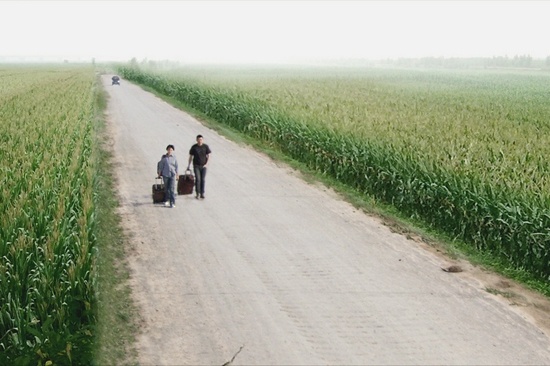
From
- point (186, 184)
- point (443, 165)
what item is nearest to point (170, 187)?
point (186, 184)

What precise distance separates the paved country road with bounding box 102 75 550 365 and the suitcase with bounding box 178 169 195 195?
0.82ft

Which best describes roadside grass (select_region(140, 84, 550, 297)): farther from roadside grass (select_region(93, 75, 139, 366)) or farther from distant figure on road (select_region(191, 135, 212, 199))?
roadside grass (select_region(93, 75, 139, 366))

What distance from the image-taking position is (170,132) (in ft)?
87.5

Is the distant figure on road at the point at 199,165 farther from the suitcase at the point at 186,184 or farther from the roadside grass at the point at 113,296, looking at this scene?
the roadside grass at the point at 113,296

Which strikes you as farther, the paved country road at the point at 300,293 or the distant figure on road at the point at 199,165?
the distant figure on road at the point at 199,165

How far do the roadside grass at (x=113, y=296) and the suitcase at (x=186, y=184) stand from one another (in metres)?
1.68

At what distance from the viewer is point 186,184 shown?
15.1m

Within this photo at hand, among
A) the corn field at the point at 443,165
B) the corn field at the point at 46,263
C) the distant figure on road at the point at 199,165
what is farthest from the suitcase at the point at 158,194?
the corn field at the point at 443,165

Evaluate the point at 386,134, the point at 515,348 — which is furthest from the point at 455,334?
the point at 386,134

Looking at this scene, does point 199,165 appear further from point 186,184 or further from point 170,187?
point 170,187

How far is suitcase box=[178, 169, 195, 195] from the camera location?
49.5ft

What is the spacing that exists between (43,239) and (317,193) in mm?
8576

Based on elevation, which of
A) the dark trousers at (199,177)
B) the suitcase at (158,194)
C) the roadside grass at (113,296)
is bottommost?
the roadside grass at (113,296)

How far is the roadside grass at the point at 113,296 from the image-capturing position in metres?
7.39
